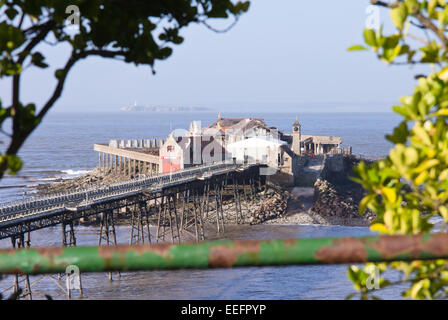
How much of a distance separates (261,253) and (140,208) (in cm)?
2623

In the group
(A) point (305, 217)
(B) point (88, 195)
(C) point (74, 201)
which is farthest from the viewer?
(A) point (305, 217)

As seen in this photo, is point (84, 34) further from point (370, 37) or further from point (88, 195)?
point (88, 195)

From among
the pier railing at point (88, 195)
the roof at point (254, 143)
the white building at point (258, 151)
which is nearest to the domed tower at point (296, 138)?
the roof at point (254, 143)

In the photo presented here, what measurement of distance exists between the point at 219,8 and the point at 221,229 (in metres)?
32.9

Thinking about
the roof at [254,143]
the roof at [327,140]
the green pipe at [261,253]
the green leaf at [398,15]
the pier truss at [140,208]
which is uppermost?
the green leaf at [398,15]

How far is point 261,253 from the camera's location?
137 centimetres

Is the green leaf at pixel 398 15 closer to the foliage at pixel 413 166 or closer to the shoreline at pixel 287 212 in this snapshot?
the foliage at pixel 413 166

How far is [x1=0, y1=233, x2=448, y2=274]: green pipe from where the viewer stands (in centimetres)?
138

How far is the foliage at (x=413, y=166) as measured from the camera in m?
1.53

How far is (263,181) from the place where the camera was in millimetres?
44406

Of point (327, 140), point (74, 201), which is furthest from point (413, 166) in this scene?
point (327, 140)

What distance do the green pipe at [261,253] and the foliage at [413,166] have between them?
0.15 meters

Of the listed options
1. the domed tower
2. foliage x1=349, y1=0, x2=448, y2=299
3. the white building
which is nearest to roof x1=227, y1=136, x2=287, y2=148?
the white building
